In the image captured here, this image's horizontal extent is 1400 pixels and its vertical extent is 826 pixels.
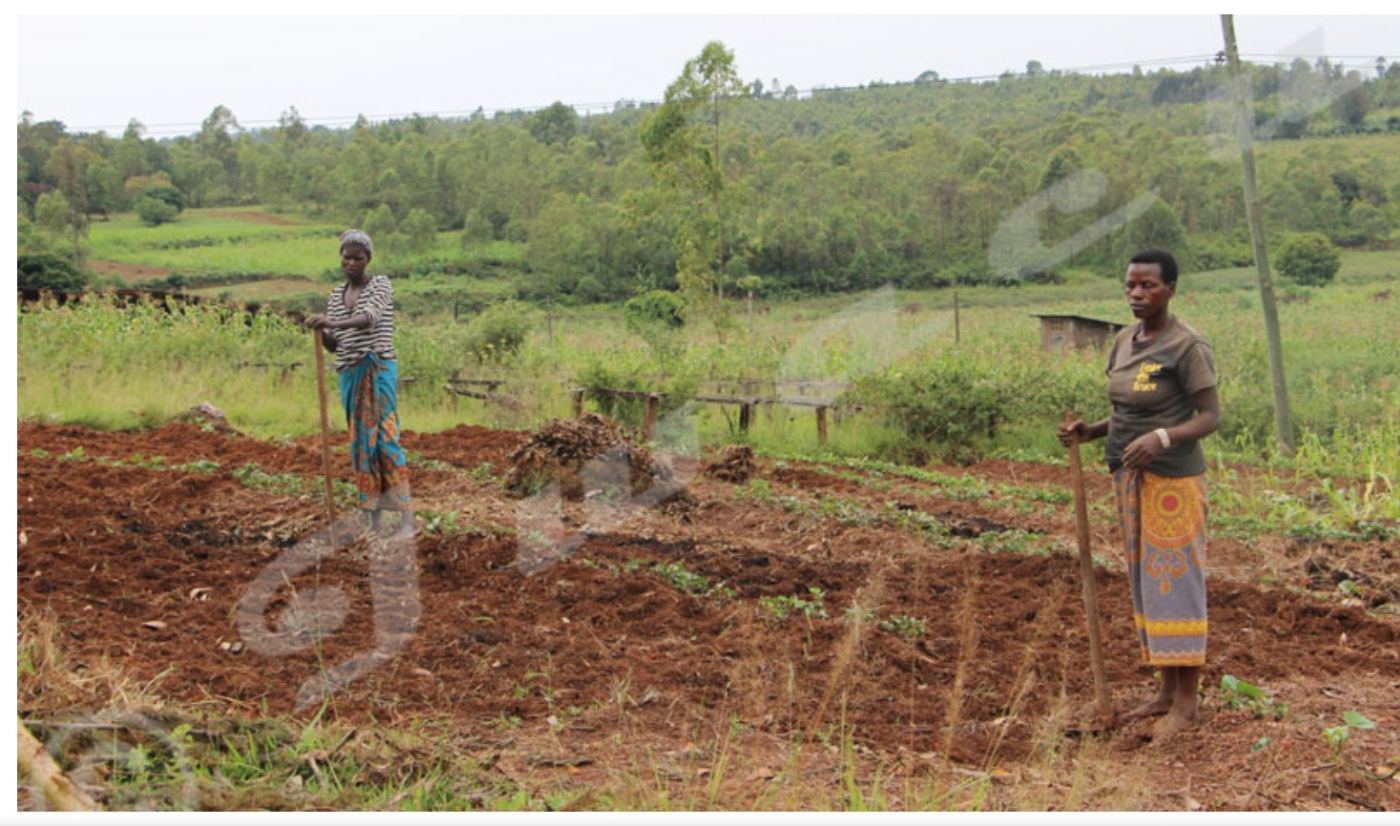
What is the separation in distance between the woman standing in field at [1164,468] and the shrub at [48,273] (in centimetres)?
1843

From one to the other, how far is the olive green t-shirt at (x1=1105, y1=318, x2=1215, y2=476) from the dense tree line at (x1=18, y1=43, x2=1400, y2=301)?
17578 millimetres

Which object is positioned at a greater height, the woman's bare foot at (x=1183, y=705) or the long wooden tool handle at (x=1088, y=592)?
the long wooden tool handle at (x=1088, y=592)

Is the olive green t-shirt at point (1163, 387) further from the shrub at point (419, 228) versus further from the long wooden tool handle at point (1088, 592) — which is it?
the shrub at point (419, 228)

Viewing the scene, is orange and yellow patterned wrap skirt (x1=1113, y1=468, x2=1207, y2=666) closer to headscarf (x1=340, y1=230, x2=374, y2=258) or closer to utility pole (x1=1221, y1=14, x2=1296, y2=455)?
headscarf (x1=340, y1=230, x2=374, y2=258)

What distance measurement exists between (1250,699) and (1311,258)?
28.3 metres

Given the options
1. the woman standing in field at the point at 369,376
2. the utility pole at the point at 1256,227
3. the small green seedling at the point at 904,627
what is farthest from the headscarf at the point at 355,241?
the utility pole at the point at 1256,227

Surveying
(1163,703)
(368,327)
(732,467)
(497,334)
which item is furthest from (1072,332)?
(1163,703)

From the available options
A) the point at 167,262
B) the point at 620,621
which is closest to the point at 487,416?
the point at 620,621

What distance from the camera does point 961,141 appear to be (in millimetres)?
31953

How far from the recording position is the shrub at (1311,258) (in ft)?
95.7

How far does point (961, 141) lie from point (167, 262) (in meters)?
19.1

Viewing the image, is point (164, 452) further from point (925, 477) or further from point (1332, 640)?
point (1332, 640)

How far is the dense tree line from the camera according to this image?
976 inches

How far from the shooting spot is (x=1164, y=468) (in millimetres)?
3891
